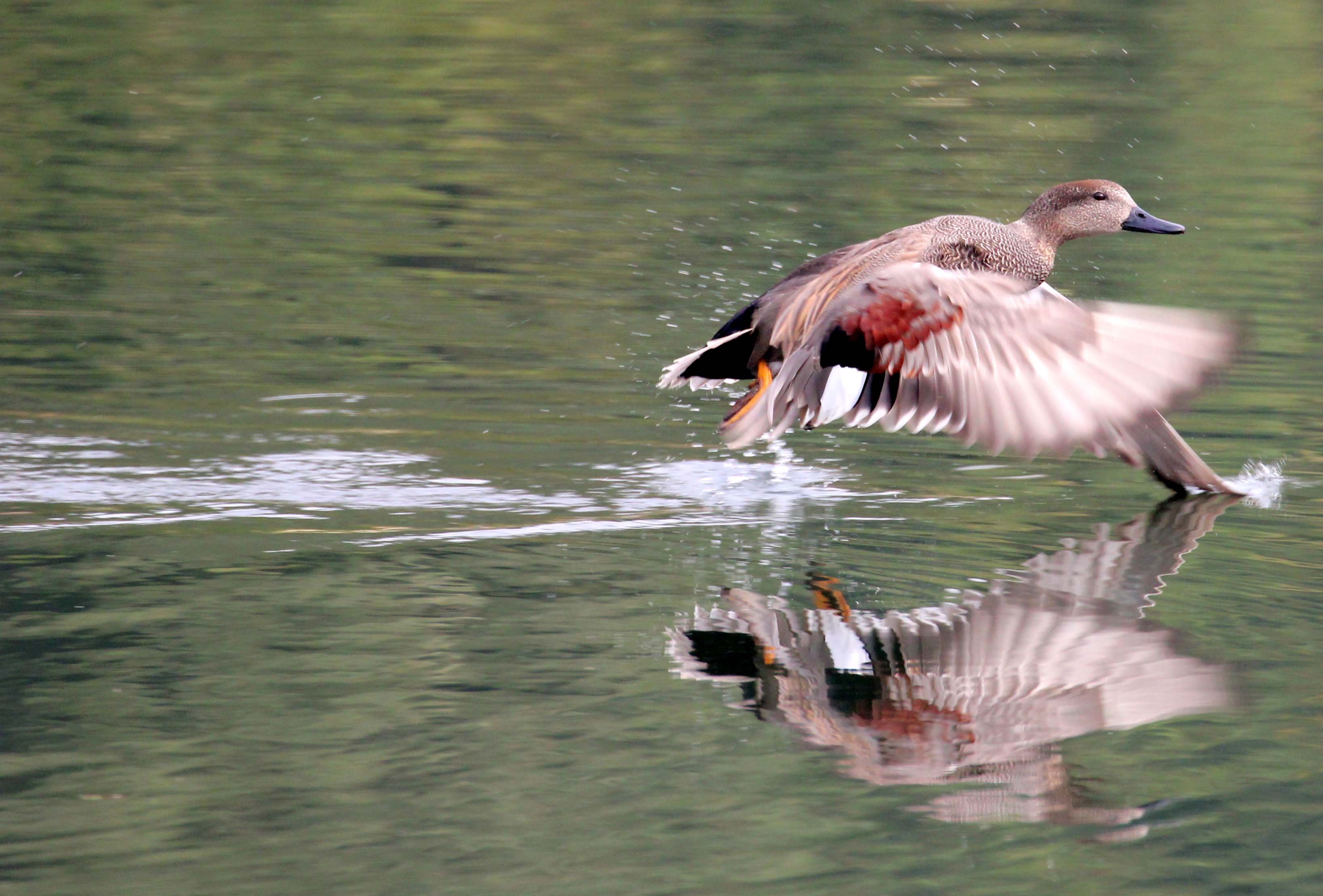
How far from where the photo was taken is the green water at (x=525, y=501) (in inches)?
152

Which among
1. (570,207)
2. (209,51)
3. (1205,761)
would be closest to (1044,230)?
(1205,761)

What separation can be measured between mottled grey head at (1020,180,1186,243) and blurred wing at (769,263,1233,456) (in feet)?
4.12

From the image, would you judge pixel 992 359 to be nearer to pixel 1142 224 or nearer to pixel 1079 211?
pixel 1079 211

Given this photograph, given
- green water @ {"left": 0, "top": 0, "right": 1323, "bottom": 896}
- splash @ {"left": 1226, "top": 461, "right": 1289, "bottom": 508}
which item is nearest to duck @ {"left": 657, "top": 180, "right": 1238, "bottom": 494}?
green water @ {"left": 0, "top": 0, "right": 1323, "bottom": 896}

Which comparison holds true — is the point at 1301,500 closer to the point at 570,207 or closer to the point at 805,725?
the point at 805,725

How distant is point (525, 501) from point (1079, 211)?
240 cm

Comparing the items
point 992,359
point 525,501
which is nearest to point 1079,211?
point 992,359

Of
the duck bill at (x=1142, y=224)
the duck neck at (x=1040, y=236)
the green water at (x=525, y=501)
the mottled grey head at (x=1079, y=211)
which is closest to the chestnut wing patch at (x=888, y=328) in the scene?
the green water at (x=525, y=501)

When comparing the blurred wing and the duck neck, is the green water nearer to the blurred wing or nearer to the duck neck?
the blurred wing

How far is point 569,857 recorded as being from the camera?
371 cm

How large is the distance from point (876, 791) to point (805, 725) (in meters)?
0.41

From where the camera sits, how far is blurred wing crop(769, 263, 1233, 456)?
17.8ft

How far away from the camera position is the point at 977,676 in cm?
479

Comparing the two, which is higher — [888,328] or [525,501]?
[888,328]
